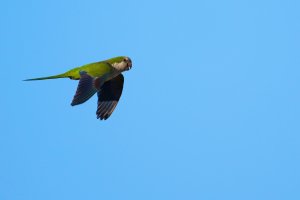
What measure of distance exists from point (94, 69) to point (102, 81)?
2.58 feet

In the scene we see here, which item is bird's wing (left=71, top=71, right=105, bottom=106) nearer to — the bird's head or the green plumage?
the green plumage

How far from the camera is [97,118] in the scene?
31.0 meters

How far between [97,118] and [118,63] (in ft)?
7.35

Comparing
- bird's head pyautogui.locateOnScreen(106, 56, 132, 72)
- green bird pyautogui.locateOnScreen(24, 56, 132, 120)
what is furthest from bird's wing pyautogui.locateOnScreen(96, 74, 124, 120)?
bird's head pyautogui.locateOnScreen(106, 56, 132, 72)

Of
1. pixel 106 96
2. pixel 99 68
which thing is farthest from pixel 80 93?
pixel 106 96

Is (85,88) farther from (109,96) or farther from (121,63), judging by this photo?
(109,96)

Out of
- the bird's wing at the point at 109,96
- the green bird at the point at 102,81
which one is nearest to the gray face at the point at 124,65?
the green bird at the point at 102,81

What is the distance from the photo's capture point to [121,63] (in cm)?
3083

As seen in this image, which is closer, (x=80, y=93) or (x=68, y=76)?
(x=80, y=93)

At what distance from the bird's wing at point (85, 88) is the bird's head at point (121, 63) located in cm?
164

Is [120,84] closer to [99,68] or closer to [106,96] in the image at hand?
[106,96]

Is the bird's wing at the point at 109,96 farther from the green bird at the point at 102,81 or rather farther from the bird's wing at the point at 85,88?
the bird's wing at the point at 85,88

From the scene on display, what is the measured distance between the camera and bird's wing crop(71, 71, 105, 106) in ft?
87.6

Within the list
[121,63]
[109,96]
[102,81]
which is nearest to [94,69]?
[102,81]
